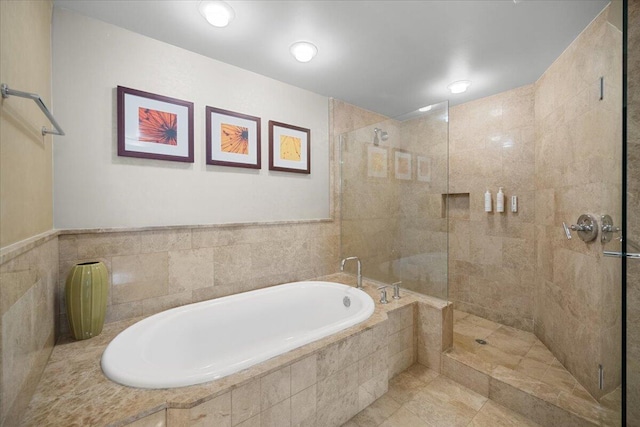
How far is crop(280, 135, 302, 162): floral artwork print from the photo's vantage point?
97.8 inches

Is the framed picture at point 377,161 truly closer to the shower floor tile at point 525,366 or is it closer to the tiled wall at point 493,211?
the tiled wall at point 493,211

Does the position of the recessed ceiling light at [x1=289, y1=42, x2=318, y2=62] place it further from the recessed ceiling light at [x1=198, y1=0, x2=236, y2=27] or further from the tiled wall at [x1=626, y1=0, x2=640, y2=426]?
the tiled wall at [x1=626, y1=0, x2=640, y2=426]

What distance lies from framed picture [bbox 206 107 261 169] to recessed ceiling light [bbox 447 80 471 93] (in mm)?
1978

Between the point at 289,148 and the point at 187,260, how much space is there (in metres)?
1.38

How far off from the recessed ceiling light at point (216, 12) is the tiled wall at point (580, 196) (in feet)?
6.22

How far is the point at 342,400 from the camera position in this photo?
1503mm

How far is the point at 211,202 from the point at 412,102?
253 cm

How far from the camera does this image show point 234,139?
2178 millimetres

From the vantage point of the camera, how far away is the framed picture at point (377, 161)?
2.73 m

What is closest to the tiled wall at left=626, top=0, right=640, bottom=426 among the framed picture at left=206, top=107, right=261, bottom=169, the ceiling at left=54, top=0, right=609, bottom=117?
the ceiling at left=54, top=0, right=609, bottom=117

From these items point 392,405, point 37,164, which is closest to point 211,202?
point 37,164

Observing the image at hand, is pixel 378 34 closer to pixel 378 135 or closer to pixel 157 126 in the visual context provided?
pixel 378 135

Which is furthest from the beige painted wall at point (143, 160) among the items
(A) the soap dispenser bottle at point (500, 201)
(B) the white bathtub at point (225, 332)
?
(A) the soap dispenser bottle at point (500, 201)

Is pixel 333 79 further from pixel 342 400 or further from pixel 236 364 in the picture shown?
pixel 342 400
